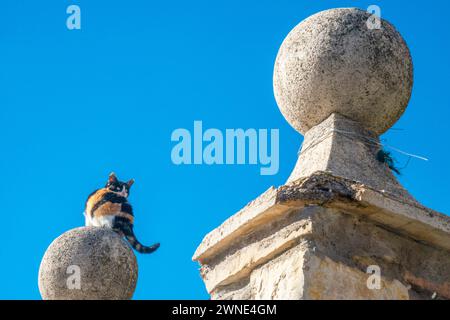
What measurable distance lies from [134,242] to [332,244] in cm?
473

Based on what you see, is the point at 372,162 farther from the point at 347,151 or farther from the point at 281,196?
the point at 281,196

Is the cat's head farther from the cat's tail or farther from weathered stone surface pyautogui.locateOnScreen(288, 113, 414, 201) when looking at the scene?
weathered stone surface pyautogui.locateOnScreen(288, 113, 414, 201)

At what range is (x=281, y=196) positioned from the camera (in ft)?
16.0

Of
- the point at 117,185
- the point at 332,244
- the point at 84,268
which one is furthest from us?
the point at 117,185

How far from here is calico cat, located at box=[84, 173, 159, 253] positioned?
9578 mm

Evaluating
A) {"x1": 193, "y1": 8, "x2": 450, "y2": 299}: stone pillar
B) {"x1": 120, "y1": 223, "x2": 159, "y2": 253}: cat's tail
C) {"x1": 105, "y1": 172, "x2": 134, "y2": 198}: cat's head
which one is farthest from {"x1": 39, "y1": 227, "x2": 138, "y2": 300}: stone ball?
{"x1": 105, "y1": 172, "x2": 134, "y2": 198}: cat's head

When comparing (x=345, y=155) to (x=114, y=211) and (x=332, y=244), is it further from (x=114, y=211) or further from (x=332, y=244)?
(x=114, y=211)

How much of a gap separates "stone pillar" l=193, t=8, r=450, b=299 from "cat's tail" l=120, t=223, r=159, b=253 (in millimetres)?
3360

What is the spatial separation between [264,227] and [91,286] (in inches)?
97.2

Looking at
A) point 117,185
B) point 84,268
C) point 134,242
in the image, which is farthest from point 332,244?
point 117,185

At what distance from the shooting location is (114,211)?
9.93 m

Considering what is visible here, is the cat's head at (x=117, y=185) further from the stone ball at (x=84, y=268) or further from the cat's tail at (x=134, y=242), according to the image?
the stone ball at (x=84, y=268)

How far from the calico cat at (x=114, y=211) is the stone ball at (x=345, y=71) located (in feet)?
11.7
